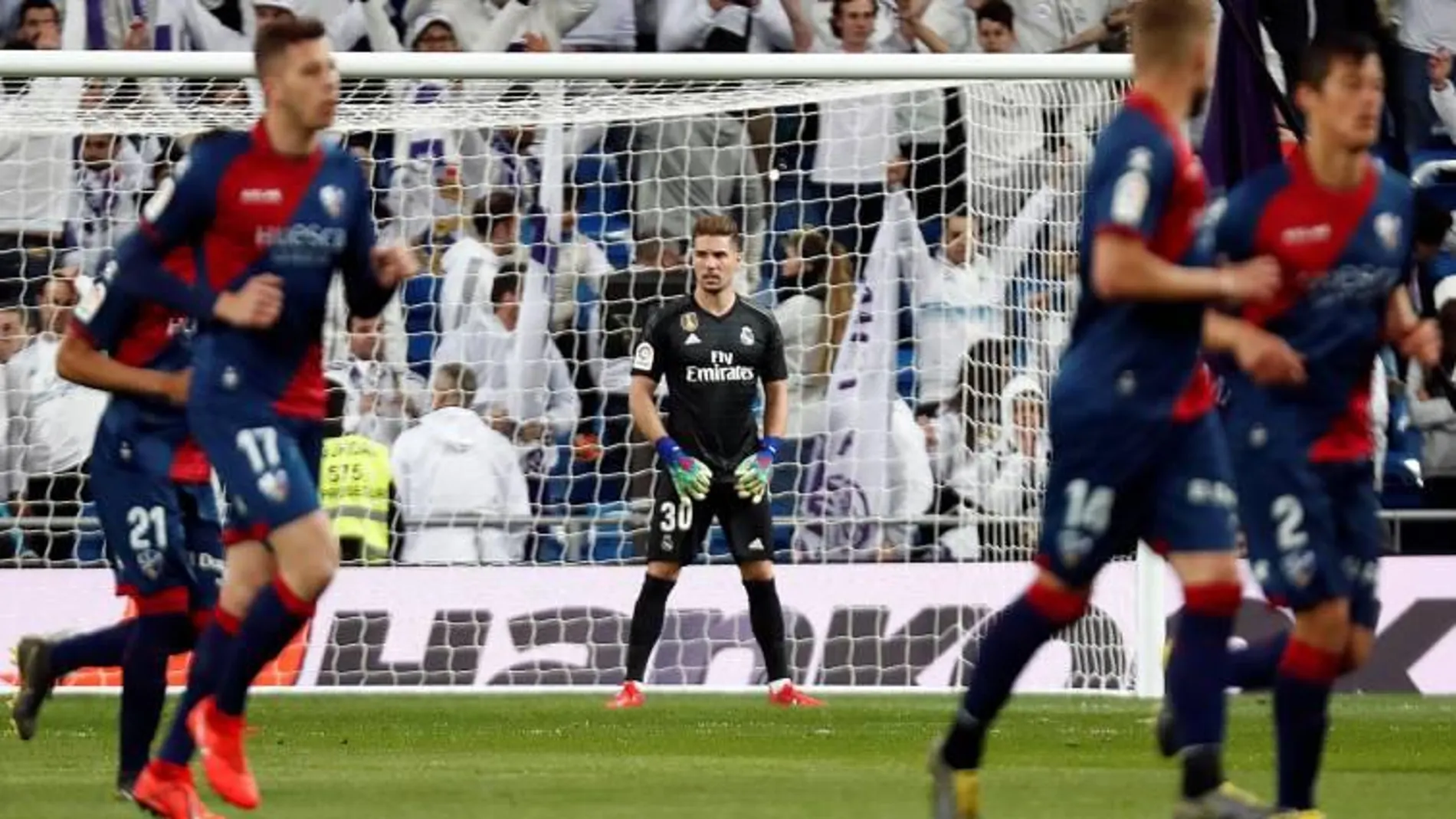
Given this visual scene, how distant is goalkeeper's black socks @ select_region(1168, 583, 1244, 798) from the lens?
7.36 metres

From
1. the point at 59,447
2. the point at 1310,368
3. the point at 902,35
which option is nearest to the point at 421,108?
the point at 59,447

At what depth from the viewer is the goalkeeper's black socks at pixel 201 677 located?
8.31m

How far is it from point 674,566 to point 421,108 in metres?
2.90

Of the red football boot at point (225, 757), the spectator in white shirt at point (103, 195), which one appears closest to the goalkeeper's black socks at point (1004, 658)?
the red football boot at point (225, 757)

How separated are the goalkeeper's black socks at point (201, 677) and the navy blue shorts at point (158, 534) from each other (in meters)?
0.79

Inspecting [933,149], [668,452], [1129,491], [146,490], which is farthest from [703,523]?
[1129,491]

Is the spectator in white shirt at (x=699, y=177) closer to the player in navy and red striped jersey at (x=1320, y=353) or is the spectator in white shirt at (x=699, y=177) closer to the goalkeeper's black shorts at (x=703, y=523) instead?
the goalkeeper's black shorts at (x=703, y=523)

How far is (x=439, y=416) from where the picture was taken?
16250 mm

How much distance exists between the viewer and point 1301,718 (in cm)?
Result: 767

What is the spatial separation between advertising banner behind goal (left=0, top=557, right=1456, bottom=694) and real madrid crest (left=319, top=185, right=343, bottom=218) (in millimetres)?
7417

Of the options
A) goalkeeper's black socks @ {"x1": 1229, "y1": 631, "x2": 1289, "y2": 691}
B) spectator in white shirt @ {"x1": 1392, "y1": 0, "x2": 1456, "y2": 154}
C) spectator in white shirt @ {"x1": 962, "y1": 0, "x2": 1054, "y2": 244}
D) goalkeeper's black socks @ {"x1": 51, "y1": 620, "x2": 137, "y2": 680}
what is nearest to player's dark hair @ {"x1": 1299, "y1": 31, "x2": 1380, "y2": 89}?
goalkeeper's black socks @ {"x1": 1229, "y1": 631, "x2": 1289, "y2": 691}

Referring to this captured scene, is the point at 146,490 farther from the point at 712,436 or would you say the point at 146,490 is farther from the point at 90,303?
the point at 712,436

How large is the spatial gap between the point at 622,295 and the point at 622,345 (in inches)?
11.3

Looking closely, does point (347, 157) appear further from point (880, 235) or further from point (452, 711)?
point (880, 235)
